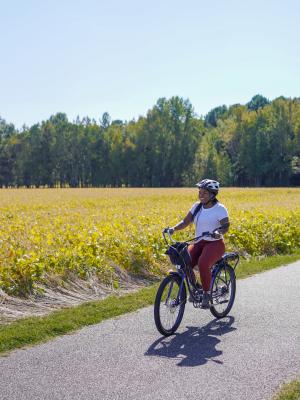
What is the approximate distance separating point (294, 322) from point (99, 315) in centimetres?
276

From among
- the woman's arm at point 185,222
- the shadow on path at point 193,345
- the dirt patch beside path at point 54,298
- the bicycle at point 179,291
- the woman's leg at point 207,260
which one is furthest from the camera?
the dirt patch beside path at point 54,298

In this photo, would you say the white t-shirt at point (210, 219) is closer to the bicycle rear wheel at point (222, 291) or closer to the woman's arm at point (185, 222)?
the woman's arm at point (185, 222)

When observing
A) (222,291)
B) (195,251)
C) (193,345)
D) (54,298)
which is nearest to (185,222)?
(195,251)

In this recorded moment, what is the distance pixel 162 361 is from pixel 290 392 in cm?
147

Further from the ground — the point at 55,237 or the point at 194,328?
the point at 55,237

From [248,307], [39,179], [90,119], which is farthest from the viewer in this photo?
[90,119]

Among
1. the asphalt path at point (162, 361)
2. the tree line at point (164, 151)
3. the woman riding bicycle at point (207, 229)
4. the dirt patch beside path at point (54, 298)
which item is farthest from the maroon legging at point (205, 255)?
the tree line at point (164, 151)

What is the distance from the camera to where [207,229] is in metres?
7.54

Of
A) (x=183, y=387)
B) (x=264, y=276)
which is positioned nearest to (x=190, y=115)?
(x=264, y=276)

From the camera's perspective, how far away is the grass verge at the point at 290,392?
4.84 meters

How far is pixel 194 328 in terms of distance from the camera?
731 cm

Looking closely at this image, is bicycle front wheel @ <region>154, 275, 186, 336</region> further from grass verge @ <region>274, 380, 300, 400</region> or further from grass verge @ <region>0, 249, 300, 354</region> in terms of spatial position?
grass verge @ <region>274, 380, 300, 400</region>

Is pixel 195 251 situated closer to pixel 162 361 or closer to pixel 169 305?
pixel 169 305

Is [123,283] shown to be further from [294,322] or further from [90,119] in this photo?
[90,119]
